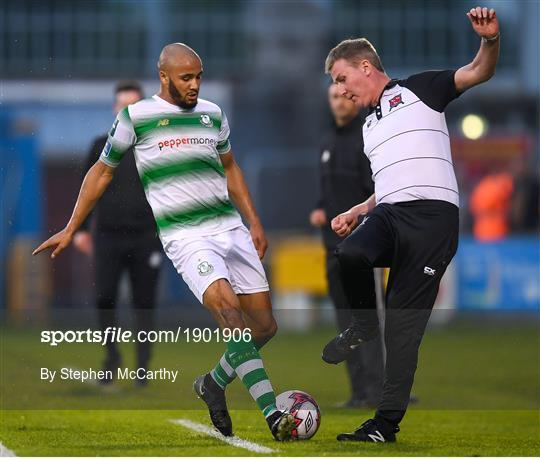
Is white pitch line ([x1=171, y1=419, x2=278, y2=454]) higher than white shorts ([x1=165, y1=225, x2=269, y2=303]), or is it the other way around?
white shorts ([x1=165, y1=225, x2=269, y2=303])

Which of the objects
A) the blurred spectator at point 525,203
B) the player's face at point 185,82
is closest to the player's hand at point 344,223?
the player's face at point 185,82

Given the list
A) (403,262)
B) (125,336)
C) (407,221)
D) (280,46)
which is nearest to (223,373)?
(125,336)

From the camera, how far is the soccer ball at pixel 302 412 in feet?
27.5

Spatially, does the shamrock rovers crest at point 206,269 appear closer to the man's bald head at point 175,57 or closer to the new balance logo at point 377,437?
the man's bald head at point 175,57

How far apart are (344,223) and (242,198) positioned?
0.77m

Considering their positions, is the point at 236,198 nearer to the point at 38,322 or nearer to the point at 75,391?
the point at 75,391

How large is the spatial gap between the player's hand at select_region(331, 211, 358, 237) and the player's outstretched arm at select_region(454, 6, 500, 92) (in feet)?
3.53

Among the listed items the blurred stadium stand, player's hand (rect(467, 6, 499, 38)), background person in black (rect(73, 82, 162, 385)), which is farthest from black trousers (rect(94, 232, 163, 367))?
the blurred stadium stand

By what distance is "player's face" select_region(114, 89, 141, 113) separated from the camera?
33.1ft

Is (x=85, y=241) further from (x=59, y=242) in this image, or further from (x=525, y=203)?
(x=525, y=203)

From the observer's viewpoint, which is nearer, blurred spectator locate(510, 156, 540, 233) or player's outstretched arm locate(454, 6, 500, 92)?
player's outstretched arm locate(454, 6, 500, 92)

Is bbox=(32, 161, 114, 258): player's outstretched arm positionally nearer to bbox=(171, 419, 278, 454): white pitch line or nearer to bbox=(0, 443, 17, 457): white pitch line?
bbox=(0, 443, 17, 457): white pitch line

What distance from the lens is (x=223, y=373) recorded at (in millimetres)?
8633

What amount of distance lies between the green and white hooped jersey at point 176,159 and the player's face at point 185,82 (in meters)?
0.06
